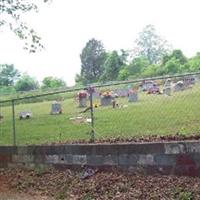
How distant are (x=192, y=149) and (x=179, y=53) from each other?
62.7 m

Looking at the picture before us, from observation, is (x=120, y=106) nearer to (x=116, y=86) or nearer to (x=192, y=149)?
(x=116, y=86)

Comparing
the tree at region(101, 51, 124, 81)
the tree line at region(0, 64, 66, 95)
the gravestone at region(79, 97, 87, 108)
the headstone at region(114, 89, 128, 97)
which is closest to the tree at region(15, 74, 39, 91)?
the tree line at region(0, 64, 66, 95)

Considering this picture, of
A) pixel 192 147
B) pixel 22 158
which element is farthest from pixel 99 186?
pixel 22 158

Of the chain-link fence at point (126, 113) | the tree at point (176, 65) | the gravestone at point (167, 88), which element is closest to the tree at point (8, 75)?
the tree at point (176, 65)

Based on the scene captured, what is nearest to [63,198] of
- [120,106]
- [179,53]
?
[120,106]

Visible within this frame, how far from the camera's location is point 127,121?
1166 centimetres

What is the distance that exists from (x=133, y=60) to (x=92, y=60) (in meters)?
16.0

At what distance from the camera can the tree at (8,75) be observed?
98.8m

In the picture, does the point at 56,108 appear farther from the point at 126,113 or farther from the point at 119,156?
the point at 119,156

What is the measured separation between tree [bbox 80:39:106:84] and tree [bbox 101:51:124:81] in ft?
32.6

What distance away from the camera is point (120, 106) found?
1213cm

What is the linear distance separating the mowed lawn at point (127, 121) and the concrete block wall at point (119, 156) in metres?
1.06

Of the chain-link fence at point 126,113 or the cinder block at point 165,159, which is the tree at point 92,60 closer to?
the chain-link fence at point 126,113

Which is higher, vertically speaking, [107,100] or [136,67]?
[136,67]
